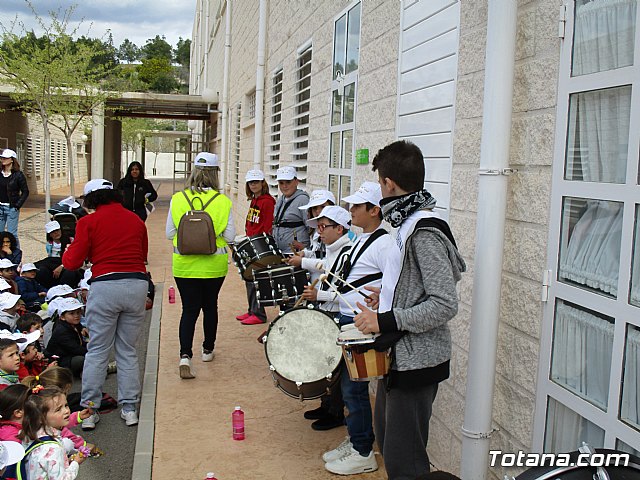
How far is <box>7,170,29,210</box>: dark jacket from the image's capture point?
37.8 feet

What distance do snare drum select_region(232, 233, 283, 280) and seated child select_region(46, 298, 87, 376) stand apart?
1630 millimetres

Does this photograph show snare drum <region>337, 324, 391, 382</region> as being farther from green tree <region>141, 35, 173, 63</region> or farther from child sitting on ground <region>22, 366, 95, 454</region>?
green tree <region>141, 35, 173, 63</region>

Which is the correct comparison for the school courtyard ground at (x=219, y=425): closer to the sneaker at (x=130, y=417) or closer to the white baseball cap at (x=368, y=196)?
the sneaker at (x=130, y=417)

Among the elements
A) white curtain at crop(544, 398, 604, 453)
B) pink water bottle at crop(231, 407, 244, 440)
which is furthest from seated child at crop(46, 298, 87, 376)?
white curtain at crop(544, 398, 604, 453)

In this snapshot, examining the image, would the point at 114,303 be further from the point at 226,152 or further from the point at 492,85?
the point at 226,152

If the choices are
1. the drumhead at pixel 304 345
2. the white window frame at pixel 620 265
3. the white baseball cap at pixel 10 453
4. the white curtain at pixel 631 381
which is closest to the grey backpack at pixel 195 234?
the drumhead at pixel 304 345

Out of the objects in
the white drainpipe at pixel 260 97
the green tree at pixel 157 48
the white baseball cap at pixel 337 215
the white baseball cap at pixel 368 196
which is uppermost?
the green tree at pixel 157 48

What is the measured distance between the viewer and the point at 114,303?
17.1 feet

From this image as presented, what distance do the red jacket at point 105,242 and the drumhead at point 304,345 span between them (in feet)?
4.96

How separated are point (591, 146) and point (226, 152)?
18.1 metres

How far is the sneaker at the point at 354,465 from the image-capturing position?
4.38 metres

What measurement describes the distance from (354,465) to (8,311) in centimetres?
398

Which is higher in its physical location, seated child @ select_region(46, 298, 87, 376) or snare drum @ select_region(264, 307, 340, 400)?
snare drum @ select_region(264, 307, 340, 400)

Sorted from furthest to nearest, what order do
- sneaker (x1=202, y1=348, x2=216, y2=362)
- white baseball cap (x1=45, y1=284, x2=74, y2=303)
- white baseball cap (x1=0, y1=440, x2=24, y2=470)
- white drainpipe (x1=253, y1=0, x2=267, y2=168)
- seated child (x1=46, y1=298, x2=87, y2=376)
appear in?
white drainpipe (x1=253, y1=0, x2=267, y2=168) → white baseball cap (x1=45, y1=284, x2=74, y2=303) → sneaker (x1=202, y1=348, x2=216, y2=362) → seated child (x1=46, y1=298, x2=87, y2=376) → white baseball cap (x1=0, y1=440, x2=24, y2=470)
